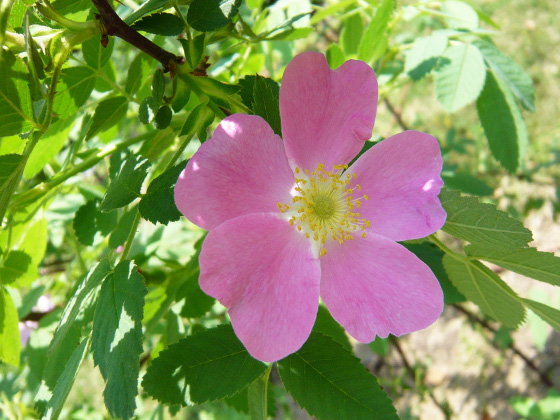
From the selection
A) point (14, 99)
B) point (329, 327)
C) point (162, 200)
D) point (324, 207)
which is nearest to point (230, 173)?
point (162, 200)

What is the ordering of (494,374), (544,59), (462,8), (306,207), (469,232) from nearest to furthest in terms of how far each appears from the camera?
(469,232) < (306,207) < (462,8) < (494,374) < (544,59)

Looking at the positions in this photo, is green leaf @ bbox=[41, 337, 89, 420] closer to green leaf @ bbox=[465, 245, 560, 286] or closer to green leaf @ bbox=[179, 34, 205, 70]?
green leaf @ bbox=[179, 34, 205, 70]

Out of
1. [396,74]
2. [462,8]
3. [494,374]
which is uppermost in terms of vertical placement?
[462,8]

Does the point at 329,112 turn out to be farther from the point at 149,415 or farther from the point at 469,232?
the point at 149,415

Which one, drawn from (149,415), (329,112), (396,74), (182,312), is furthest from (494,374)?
(329,112)

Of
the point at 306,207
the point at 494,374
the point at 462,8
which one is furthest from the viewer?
the point at 494,374
